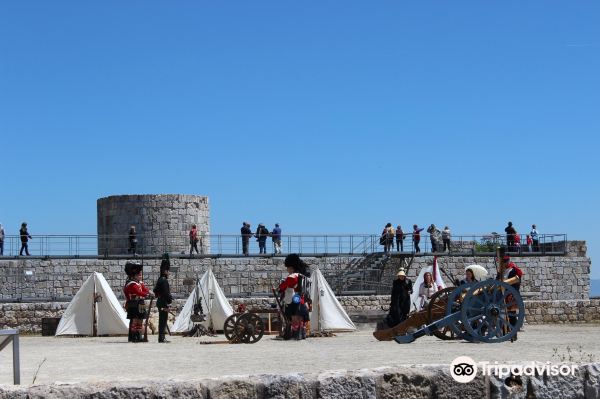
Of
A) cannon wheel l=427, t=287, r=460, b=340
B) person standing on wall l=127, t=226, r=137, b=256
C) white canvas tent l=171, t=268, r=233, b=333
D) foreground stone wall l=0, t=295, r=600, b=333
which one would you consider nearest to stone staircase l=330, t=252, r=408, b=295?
foreground stone wall l=0, t=295, r=600, b=333

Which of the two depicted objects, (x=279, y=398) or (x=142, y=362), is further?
(x=142, y=362)

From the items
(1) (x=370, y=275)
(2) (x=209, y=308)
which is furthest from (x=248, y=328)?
(1) (x=370, y=275)

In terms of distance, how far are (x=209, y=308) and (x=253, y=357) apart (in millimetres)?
9364

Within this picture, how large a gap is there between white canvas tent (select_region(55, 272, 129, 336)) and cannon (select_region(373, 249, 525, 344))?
7613mm

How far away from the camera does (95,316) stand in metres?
19.8

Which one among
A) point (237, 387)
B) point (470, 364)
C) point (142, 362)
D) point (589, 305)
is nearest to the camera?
point (237, 387)

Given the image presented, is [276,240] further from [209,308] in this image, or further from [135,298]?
[135,298]

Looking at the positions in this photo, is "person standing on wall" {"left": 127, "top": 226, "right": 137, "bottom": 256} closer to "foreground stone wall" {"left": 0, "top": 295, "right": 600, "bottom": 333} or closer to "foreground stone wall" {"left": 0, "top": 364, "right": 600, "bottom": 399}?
"foreground stone wall" {"left": 0, "top": 295, "right": 600, "bottom": 333}

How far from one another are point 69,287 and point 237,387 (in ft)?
77.3

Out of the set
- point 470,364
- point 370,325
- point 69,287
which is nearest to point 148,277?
point 69,287

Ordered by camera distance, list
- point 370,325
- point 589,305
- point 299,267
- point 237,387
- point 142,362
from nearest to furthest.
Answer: point 237,387, point 142,362, point 299,267, point 370,325, point 589,305

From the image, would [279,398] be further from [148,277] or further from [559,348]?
[148,277]

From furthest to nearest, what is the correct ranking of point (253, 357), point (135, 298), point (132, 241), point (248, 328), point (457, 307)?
point (132, 241) < point (135, 298) < point (248, 328) < point (457, 307) < point (253, 357)

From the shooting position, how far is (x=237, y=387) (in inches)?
288
